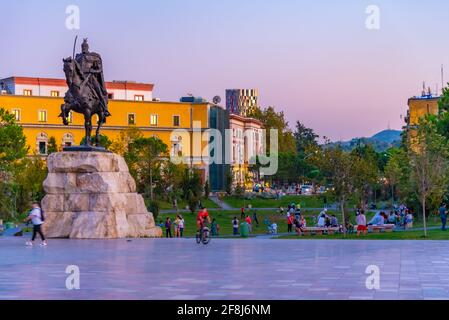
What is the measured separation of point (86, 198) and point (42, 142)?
72.8 m

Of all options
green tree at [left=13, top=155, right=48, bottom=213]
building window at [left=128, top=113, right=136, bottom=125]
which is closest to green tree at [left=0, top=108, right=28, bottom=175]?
green tree at [left=13, top=155, right=48, bottom=213]

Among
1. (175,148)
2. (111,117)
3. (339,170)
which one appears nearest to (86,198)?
(339,170)

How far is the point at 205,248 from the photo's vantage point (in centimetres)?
2716

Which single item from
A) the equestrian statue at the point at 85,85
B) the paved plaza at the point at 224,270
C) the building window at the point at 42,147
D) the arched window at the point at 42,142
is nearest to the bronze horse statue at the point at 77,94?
the equestrian statue at the point at 85,85

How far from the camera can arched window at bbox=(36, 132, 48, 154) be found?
101562 mm

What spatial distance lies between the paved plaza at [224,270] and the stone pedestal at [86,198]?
1.83 metres

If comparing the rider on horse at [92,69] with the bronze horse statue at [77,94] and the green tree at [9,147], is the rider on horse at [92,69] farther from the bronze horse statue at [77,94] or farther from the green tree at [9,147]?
the green tree at [9,147]

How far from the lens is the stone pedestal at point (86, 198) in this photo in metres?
30.5

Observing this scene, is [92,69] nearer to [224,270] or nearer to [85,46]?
[85,46]

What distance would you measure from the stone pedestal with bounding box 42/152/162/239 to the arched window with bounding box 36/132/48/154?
7134 cm

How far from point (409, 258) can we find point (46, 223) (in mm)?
13314

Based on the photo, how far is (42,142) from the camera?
102062 mm
